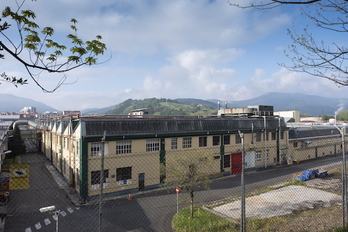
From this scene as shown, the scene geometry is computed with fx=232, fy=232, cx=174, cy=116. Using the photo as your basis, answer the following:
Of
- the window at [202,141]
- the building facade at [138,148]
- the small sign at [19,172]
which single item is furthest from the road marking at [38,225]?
the window at [202,141]

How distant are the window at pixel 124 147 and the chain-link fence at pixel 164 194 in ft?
0.31

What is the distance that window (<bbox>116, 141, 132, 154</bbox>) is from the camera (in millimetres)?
21156

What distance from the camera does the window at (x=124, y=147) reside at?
21.2 meters

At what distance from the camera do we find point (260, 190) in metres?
21.8

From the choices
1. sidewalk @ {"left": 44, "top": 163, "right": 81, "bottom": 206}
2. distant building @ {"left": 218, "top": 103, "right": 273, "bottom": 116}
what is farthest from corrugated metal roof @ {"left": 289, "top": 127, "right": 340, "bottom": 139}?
sidewalk @ {"left": 44, "top": 163, "right": 81, "bottom": 206}

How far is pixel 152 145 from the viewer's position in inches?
909

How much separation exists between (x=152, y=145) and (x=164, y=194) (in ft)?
15.8

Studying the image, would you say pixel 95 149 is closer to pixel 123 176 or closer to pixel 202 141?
pixel 123 176

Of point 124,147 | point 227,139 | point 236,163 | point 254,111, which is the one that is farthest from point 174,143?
point 254,111


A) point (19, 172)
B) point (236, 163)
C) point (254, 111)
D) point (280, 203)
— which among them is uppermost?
point (254, 111)

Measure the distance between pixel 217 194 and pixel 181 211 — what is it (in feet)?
17.9


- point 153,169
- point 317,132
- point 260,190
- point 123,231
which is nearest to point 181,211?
point 123,231

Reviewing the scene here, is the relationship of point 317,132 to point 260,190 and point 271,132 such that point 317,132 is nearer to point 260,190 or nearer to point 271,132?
point 271,132

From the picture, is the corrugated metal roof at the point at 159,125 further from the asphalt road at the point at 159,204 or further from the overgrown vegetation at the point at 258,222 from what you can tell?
the overgrown vegetation at the point at 258,222
